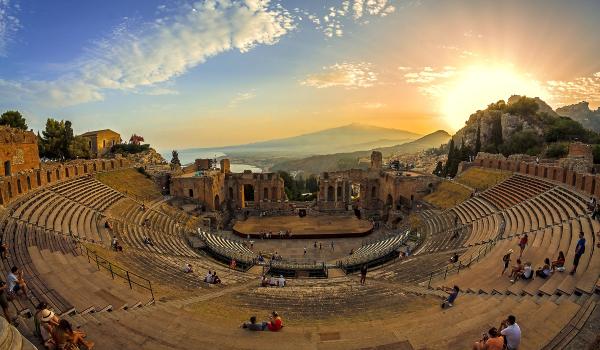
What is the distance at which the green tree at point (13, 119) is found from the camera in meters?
40.3

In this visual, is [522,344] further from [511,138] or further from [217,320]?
[511,138]

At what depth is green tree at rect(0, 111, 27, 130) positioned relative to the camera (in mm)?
40344

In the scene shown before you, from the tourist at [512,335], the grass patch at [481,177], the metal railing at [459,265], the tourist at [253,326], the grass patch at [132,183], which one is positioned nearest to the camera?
the tourist at [512,335]

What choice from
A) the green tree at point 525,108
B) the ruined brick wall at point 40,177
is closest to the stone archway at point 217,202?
the ruined brick wall at point 40,177

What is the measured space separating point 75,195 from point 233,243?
13.7 metres

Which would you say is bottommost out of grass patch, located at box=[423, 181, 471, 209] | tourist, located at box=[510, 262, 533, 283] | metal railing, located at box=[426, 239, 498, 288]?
metal railing, located at box=[426, 239, 498, 288]

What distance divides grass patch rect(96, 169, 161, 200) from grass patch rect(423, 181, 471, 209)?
1246 inches

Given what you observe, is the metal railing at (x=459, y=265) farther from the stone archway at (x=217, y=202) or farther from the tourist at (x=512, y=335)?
the stone archway at (x=217, y=202)

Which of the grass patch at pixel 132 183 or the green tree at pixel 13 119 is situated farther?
the green tree at pixel 13 119

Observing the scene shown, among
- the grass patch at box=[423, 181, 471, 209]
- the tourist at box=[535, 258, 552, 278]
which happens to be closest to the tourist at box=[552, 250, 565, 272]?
the tourist at box=[535, 258, 552, 278]

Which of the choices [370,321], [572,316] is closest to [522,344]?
[572,316]

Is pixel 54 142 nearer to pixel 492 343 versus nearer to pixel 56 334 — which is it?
pixel 56 334

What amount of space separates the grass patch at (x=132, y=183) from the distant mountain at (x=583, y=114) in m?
197

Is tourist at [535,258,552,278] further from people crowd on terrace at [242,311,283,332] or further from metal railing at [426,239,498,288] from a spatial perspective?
people crowd on terrace at [242,311,283,332]
